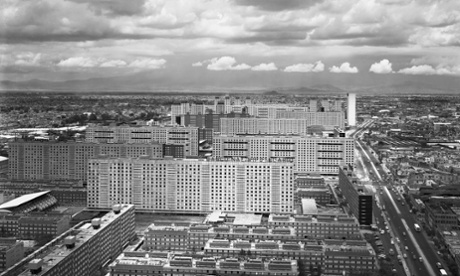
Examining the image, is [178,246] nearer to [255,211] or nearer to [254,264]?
[254,264]

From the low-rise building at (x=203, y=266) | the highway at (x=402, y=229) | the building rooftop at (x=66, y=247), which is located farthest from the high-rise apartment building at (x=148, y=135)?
the low-rise building at (x=203, y=266)

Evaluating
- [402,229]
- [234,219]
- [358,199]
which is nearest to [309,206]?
[358,199]

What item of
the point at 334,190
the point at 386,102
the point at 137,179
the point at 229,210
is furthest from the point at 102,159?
the point at 386,102

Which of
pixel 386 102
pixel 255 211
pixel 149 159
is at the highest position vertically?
pixel 386 102

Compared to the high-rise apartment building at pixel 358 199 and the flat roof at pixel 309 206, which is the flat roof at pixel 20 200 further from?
the high-rise apartment building at pixel 358 199

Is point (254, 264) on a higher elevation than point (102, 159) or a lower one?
lower

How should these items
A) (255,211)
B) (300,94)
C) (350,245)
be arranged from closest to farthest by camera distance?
1. (350,245)
2. (255,211)
3. (300,94)

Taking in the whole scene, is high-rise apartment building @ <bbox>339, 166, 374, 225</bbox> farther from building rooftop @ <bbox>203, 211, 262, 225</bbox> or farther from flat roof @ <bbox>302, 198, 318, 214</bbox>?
building rooftop @ <bbox>203, 211, 262, 225</bbox>
